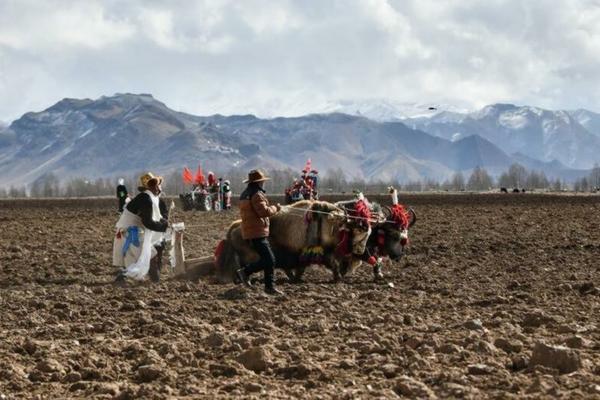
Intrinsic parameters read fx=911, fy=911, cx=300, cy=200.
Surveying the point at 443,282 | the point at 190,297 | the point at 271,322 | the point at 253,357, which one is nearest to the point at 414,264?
the point at 443,282

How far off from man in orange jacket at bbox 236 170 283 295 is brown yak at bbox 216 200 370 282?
106 centimetres

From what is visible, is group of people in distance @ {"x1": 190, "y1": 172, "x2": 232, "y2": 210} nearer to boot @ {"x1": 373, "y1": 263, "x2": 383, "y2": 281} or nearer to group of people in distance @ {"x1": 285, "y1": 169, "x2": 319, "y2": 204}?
group of people in distance @ {"x1": 285, "y1": 169, "x2": 319, "y2": 204}

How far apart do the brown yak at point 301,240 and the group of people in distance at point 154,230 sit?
39 cm

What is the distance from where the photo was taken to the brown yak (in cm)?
1453

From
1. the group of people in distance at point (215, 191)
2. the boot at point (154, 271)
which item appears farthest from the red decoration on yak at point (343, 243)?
the group of people in distance at point (215, 191)

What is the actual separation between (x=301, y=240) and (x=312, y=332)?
5.44 m

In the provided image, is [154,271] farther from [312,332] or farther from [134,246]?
[312,332]

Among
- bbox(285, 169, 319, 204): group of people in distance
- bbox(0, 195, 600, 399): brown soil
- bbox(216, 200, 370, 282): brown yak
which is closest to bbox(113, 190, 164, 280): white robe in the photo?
bbox(0, 195, 600, 399): brown soil

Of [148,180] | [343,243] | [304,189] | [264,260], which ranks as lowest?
[264,260]

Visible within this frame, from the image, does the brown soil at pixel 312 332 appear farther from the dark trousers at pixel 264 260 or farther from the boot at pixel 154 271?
the dark trousers at pixel 264 260

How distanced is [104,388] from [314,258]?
7865 mm

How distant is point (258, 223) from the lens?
13.3 metres

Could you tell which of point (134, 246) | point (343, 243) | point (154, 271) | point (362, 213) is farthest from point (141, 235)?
point (362, 213)

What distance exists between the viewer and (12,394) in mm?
6895
